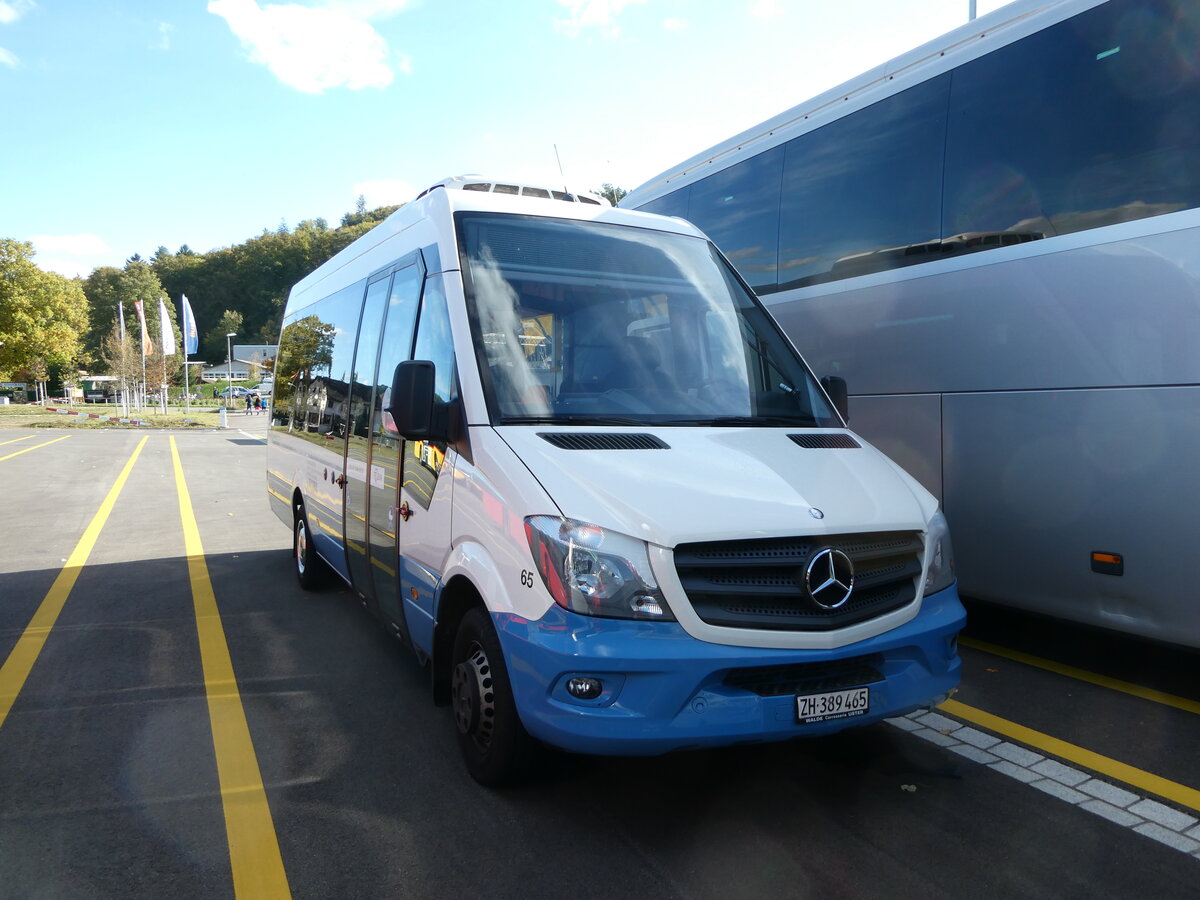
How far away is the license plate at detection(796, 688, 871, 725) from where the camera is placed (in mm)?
3279

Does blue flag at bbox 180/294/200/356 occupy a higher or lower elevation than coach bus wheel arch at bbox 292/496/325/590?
higher

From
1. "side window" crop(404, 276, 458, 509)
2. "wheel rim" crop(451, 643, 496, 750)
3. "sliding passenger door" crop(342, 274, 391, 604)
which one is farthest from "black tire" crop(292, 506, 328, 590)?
"wheel rim" crop(451, 643, 496, 750)

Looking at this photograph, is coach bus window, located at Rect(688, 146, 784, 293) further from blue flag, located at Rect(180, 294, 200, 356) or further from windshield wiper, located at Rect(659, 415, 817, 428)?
blue flag, located at Rect(180, 294, 200, 356)

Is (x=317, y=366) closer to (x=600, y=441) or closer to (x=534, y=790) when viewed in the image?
(x=600, y=441)

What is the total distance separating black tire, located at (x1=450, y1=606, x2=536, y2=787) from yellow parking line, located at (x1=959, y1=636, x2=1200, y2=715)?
11.3 ft

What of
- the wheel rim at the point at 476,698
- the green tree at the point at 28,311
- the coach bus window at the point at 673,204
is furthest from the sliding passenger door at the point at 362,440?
the green tree at the point at 28,311

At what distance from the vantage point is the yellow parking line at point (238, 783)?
10.4 ft

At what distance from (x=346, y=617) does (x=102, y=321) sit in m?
147

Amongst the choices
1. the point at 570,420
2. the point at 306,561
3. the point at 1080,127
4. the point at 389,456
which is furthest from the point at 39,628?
the point at 1080,127

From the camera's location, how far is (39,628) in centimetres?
644

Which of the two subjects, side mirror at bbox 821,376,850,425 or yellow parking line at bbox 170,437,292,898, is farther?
side mirror at bbox 821,376,850,425

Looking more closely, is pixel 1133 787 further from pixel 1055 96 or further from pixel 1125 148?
pixel 1055 96

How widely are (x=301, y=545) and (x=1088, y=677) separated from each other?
5787 millimetres

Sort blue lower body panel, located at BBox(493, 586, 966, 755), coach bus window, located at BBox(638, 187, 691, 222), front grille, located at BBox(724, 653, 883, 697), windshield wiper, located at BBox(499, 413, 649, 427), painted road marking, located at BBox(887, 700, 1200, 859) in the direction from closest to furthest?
blue lower body panel, located at BBox(493, 586, 966, 755) < front grille, located at BBox(724, 653, 883, 697) < painted road marking, located at BBox(887, 700, 1200, 859) < windshield wiper, located at BBox(499, 413, 649, 427) < coach bus window, located at BBox(638, 187, 691, 222)
